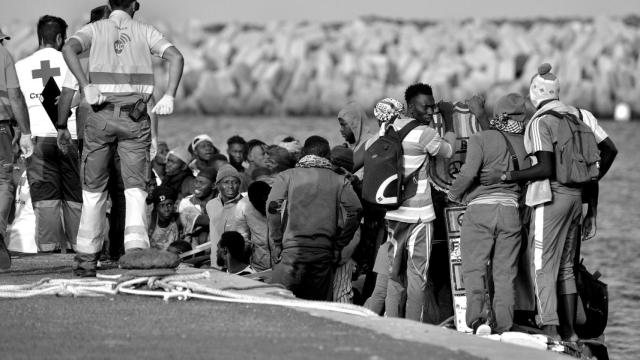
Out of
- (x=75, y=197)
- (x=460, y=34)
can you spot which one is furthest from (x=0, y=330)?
(x=460, y=34)

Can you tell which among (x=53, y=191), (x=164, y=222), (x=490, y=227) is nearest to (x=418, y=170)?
(x=490, y=227)

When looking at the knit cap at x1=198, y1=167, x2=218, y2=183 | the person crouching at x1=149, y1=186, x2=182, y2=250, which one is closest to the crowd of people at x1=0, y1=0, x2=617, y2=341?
the person crouching at x1=149, y1=186, x2=182, y2=250

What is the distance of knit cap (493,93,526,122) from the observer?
42.8 feet

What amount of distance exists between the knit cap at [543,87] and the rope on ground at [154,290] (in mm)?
2899

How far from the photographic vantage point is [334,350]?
31.6 feet

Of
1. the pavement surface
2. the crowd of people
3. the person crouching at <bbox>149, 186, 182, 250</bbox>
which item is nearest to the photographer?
the pavement surface

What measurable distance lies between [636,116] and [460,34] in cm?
1917

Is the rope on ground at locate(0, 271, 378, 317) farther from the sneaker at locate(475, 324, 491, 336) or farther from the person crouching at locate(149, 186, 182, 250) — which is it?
the person crouching at locate(149, 186, 182, 250)

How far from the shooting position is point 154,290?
11.4 m

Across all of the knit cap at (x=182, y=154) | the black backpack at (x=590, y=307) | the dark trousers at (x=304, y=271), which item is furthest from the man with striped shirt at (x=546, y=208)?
the knit cap at (x=182, y=154)

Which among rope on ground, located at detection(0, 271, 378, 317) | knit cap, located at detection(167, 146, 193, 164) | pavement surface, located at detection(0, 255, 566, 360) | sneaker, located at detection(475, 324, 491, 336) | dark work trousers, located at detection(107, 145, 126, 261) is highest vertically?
knit cap, located at detection(167, 146, 193, 164)

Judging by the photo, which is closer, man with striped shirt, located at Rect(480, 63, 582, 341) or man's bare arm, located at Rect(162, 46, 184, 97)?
man's bare arm, located at Rect(162, 46, 184, 97)

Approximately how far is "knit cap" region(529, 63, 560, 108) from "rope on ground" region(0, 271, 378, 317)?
2.90 meters

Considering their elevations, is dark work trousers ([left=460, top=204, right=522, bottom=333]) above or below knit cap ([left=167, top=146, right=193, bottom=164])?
below
